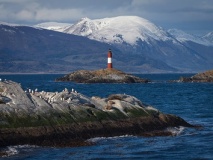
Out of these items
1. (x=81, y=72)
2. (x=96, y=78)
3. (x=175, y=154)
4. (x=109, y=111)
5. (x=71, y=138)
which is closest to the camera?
(x=175, y=154)

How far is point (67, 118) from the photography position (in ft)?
100.0

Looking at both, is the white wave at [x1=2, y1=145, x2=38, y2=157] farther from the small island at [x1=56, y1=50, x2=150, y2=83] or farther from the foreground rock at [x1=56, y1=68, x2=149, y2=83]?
the foreground rock at [x1=56, y1=68, x2=149, y2=83]

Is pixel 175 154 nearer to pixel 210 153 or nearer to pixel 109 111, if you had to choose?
pixel 210 153

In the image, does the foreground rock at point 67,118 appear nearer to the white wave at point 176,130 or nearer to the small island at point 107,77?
the white wave at point 176,130

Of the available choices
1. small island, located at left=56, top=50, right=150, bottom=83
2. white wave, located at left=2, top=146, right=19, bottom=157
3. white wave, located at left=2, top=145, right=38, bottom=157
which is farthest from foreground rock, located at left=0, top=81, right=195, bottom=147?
small island, located at left=56, top=50, right=150, bottom=83

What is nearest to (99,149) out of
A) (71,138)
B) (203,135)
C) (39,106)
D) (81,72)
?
(71,138)

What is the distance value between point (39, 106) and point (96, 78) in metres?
98.3

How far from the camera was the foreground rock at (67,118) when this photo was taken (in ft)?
92.9

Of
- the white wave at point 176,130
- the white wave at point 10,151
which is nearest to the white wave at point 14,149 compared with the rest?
the white wave at point 10,151

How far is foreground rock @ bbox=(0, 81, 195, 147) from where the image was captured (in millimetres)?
28312

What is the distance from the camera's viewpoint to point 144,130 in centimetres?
3356

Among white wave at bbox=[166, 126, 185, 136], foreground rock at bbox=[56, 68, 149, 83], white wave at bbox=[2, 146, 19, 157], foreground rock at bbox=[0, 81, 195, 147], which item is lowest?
foreground rock at bbox=[56, 68, 149, 83]

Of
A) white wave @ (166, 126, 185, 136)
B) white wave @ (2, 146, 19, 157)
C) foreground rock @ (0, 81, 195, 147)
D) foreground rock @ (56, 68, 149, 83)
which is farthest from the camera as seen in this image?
foreground rock @ (56, 68, 149, 83)

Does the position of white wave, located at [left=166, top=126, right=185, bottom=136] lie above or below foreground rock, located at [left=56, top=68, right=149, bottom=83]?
above
